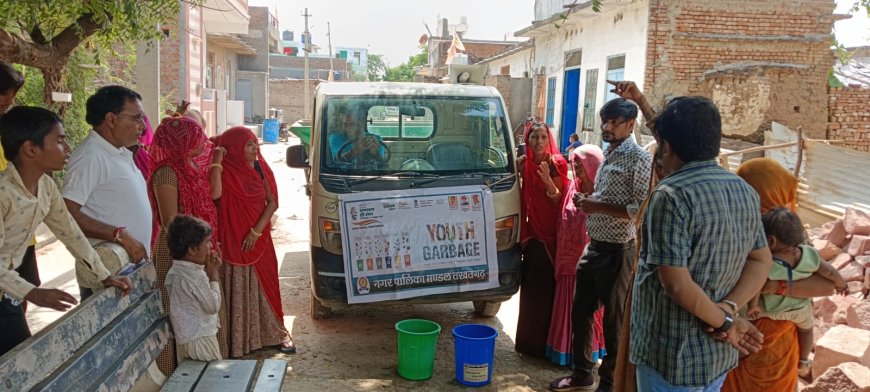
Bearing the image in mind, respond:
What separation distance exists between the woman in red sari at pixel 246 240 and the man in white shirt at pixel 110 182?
1014 millimetres

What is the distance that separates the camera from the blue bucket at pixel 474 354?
13.9 feet

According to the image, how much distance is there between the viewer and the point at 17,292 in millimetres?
2477

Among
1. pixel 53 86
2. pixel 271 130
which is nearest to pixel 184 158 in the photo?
pixel 53 86

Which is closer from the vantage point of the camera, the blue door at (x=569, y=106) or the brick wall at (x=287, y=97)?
the blue door at (x=569, y=106)

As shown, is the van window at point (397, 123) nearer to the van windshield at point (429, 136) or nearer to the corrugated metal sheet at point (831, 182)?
the van windshield at point (429, 136)

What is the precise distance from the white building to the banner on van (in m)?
6.66

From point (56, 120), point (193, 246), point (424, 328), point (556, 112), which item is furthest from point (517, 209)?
point (556, 112)

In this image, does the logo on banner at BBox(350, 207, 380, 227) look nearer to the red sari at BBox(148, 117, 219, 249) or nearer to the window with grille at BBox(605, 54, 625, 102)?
the red sari at BBox(148, 117, 219, 249)

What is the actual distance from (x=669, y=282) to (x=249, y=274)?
124 inches

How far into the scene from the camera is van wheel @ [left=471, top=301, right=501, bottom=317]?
19.1ft

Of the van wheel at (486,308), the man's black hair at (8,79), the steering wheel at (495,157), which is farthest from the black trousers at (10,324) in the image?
the van wheel at (486,308)

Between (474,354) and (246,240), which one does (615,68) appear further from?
(246,240)

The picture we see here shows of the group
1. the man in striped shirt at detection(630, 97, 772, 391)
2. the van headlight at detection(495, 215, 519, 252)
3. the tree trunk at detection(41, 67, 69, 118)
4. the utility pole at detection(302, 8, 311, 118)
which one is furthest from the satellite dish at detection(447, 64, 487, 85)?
the utility pole at detection(302, 8, 311, 118)

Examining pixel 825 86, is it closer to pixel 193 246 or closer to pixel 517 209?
pixel 517 209
